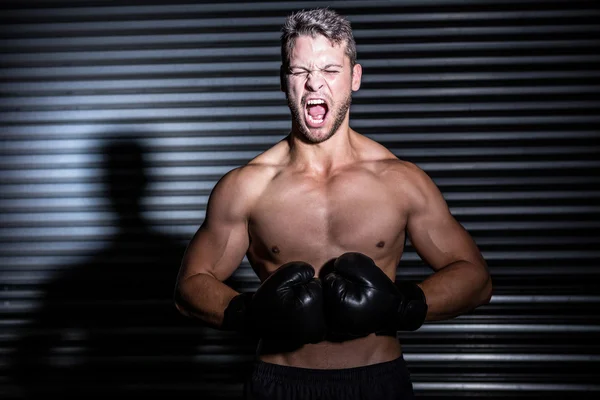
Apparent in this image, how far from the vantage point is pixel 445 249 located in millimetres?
2246

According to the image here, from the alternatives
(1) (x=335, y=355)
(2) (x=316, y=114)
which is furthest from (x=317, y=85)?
(1) (x=335, y=355)

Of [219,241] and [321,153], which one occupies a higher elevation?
[321,153]

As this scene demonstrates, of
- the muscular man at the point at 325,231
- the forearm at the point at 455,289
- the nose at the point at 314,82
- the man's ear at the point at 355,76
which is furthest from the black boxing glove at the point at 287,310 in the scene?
the man's ear at the point at 355,76

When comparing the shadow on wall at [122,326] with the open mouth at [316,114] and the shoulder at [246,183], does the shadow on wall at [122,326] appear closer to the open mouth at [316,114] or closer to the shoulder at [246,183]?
the shoulder at [246,183]

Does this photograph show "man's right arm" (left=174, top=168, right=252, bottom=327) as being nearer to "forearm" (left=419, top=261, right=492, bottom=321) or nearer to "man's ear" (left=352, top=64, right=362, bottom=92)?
"man's ear" (left=352, top=64, right=362, bottom=92)

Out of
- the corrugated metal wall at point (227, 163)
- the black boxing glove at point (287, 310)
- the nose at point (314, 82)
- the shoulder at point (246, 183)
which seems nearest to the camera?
the black boxing glove at point (287, 310)

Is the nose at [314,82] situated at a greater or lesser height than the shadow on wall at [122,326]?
greater

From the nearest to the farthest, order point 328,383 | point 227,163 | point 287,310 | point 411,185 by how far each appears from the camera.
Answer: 1. point 287,310
2. point 328,383
3. point 411,185
4. point 227,163

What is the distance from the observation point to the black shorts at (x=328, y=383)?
2059 mm

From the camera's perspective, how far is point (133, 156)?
3865mm

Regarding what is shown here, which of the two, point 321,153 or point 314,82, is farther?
point 321,153

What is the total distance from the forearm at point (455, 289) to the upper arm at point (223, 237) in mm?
643

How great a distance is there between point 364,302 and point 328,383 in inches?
15.8

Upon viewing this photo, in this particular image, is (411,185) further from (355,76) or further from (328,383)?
(328,383)
